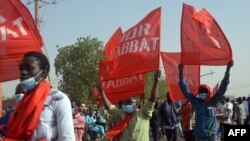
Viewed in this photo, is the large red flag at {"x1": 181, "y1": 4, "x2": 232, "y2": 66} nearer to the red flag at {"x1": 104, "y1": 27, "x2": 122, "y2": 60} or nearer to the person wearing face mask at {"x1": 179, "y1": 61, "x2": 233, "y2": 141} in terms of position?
the person wearing face mask at {"x1": 179, "y1": 61, "x2": 233, "y2": 141}

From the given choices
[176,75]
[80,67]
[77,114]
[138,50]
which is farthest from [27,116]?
[80,67]

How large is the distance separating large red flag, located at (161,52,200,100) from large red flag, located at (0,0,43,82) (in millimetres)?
4334

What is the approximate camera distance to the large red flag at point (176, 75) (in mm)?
10133

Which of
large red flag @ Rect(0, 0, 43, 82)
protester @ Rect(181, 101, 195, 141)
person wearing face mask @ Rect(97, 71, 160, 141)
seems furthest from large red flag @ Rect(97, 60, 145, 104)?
protester @ Rect(181, 101, 195, 141)

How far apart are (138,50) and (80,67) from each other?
4238 centimetres

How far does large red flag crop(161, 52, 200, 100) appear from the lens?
10.1 metres

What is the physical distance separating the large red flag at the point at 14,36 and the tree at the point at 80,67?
41.5 meters

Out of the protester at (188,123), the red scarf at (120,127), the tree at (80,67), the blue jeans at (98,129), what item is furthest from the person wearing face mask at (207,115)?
the tree at (80,67)

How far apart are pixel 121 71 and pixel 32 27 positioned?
2182mm

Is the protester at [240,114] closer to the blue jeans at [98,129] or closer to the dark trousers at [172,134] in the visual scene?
the blue jeans at [98,129]

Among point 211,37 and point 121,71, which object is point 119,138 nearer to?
point 121,71

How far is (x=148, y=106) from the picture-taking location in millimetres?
6469

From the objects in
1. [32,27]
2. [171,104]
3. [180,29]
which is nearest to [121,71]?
[180,29]

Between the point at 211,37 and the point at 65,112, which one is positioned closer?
the point at 65,112
